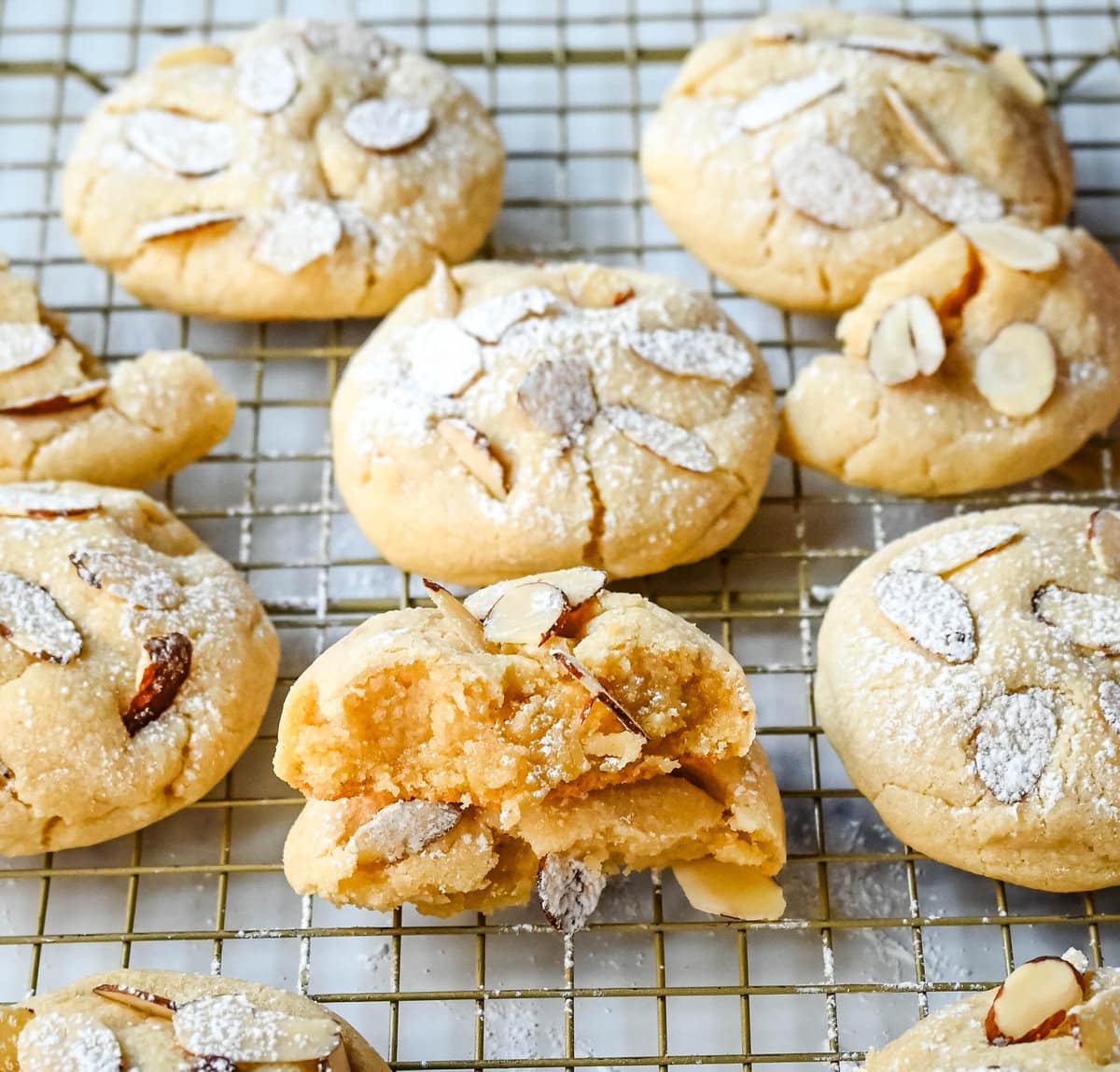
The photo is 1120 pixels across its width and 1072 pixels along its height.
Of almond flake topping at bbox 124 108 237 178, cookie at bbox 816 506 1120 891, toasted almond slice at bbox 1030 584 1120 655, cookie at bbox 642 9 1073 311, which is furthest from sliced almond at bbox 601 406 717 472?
almond flake topping at bbox 124 108 237 178

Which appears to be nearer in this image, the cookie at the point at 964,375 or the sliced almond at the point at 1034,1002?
the sliced almond at the point at 1034,1002

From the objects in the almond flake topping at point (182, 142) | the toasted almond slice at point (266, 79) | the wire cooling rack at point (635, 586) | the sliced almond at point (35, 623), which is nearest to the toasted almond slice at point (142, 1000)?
the wire cooling rack at point (635, 586)

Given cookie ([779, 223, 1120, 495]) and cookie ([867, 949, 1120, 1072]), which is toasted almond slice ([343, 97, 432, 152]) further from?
cookie ([867, 949, 1120, 1072])

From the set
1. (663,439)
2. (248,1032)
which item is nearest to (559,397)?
(663,439)

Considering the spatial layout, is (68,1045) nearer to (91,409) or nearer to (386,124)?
(91,409)

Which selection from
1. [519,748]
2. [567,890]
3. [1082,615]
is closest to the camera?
[519,748]

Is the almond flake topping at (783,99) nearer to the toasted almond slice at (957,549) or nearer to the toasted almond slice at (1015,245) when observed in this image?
the toasted almond slice at (1015,245)

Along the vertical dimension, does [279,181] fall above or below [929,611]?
above
